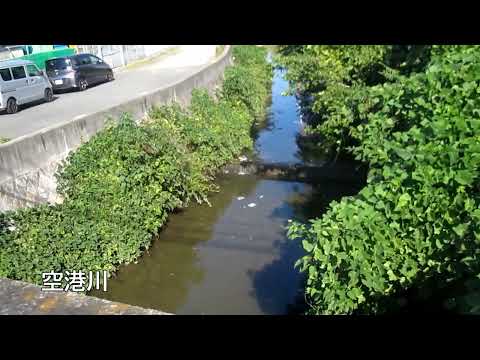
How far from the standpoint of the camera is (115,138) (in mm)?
8227

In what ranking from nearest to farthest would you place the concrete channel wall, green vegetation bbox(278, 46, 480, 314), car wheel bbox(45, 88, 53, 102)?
1. green vegetation bbox(278, 46, 480, 314)
2. the concrete channel wall
3. car wheel bbox(45, 88, 53, 102)

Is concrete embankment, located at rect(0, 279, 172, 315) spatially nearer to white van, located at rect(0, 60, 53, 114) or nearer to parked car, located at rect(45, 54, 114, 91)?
white van, located at rect(0, 60, 53, 114)

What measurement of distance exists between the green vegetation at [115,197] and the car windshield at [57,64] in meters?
6.92

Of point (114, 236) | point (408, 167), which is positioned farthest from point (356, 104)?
point (114, 236)

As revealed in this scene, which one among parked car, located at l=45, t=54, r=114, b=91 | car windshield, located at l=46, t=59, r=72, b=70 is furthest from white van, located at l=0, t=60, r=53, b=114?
car windshield, located at l=46, t=59, r=72, b=70

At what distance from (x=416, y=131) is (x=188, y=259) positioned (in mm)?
5050

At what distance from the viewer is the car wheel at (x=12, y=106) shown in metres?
12.1

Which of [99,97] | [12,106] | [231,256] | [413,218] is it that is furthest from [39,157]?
[99,97]

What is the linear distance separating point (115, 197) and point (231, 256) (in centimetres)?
240

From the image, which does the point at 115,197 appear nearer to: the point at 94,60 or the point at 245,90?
the point at 245,90

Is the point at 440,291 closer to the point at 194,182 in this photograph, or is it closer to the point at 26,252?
the point at 26,252

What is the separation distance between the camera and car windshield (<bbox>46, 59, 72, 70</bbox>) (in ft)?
51.5

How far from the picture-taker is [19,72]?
12.8m

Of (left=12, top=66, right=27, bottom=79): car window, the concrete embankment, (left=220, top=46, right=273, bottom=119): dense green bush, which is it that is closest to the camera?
the concrete embankment
